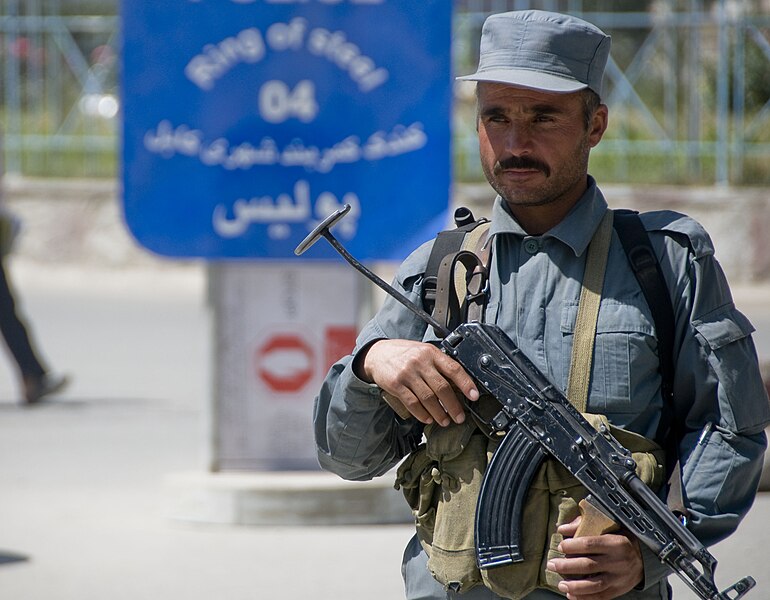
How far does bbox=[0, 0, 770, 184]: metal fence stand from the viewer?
12000 millimetres

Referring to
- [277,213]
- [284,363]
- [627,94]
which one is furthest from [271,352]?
[627,94]

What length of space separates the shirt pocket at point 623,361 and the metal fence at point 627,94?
9986 millimetres

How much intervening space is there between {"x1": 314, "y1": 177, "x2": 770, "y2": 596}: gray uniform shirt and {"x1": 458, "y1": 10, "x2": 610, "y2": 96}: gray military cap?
0.71 feet

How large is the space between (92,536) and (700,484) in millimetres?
3455

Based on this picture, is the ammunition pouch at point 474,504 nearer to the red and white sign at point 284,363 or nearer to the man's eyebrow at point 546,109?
the man's eyebrow at point 546,109

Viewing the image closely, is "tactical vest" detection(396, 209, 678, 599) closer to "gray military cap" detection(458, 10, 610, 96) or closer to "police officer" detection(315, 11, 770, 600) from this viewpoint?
"police officer" detection(315, 11, 770, 600)

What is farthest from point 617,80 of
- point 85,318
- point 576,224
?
point 576,224

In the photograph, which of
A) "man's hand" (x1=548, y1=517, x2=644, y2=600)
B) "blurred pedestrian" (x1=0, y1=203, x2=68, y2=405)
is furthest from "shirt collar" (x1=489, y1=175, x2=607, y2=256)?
"blurred pedestrian" (x1=0, y1=203, x2=68, y2=405)

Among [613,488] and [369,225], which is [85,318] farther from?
[613,488]

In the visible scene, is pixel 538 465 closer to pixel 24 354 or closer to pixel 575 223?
pixel 575 223

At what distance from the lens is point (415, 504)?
2365mm

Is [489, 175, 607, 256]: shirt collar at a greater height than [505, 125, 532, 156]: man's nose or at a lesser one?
lesser

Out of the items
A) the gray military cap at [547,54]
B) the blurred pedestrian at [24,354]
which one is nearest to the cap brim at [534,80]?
the gray military cap at [547,54]

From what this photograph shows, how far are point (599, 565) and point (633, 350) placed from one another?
35 cm
